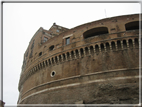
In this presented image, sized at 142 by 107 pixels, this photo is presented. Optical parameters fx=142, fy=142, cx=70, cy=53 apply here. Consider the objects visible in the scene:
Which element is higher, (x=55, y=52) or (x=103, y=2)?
(x=103, y=2)

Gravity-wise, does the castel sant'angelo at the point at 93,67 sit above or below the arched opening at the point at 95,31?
below

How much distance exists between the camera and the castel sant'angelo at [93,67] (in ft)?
32.6

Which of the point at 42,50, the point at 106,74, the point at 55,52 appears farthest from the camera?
the point at 42,50

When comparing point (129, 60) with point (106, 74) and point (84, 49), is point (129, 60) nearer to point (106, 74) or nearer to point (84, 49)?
point (106, 74)

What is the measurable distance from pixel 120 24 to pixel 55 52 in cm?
640

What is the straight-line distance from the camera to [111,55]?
11.1 meters

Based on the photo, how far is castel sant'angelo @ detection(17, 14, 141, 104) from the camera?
32.6 ft

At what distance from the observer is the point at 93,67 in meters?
11.2

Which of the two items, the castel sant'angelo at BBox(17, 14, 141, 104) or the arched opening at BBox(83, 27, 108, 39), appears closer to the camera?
the castel sant'angelo at BBox(17, 14, 141, 104)

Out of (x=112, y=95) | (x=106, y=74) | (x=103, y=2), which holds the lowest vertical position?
(x=112, y=95)

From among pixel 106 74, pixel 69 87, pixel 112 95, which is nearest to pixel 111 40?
pixel 106 74

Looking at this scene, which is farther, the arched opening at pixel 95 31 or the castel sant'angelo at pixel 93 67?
the arched opening at pixel 95 31

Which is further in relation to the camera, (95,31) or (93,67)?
(95,31)

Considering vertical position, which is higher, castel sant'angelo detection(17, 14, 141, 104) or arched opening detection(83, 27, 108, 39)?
arched opening detection(83, 27, 108, 39)
